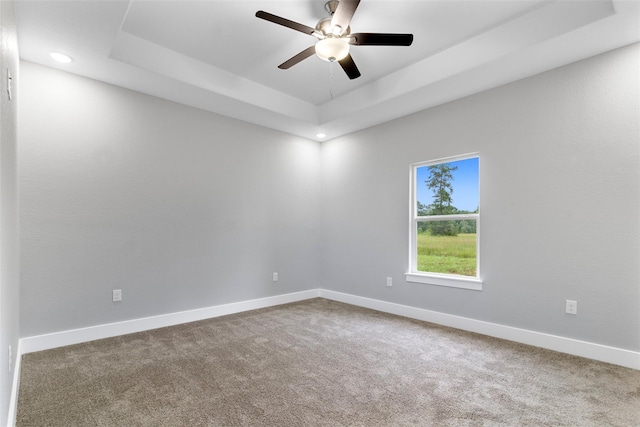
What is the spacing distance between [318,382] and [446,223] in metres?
2.40

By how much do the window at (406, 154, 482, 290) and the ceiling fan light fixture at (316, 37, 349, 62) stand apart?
1.90 meters

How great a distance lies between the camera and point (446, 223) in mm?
3766

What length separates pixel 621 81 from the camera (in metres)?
2.59

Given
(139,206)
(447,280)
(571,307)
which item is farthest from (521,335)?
(139,206)

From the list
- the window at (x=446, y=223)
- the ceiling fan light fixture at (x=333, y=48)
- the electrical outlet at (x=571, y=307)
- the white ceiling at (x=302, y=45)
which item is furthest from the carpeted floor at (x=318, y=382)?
the white ceiling at (x=302, y=45)

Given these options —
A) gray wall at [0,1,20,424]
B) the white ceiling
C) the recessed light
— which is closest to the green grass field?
the white ceiling

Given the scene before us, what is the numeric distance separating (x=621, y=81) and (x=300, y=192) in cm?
372

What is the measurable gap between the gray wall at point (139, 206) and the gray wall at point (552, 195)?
191 cm

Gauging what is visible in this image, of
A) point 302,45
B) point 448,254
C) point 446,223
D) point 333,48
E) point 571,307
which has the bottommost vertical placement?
point 571,307

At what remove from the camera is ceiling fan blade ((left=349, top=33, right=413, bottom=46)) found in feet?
7.63

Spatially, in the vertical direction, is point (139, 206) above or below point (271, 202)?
below

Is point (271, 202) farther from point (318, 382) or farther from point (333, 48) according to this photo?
point (318, 382)

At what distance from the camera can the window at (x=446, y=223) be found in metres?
3.51

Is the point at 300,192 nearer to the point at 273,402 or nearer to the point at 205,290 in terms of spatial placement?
the point at 205,290
